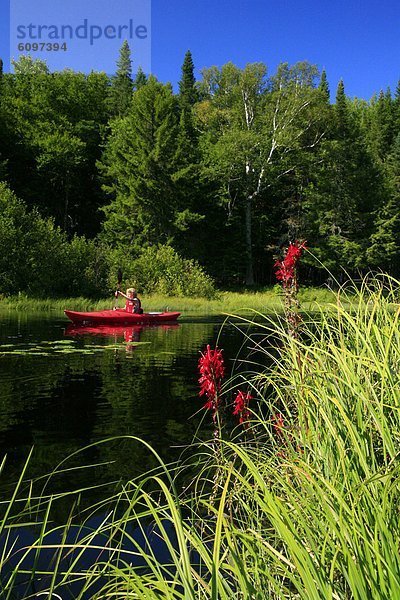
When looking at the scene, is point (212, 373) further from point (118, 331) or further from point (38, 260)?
point (38, 260)

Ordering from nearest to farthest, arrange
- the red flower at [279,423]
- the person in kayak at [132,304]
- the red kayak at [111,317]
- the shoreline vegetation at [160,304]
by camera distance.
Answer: the red flower at [279,423], the red kayak at [111,317], the person in kayak at [132,304], the shoreline vegetation at [160,304]

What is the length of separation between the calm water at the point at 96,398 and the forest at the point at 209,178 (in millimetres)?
20023

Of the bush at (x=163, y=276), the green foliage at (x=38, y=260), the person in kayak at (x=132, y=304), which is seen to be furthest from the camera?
the bush at (x=163, y=276)

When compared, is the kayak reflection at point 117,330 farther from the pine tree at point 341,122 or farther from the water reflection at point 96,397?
the pine tree at point 341,122

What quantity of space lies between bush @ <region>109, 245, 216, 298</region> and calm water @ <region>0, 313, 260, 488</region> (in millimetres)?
17000

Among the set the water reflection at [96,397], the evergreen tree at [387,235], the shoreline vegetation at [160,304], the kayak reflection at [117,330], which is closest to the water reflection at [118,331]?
the kayak reflection at [117,330]

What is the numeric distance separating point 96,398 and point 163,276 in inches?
1088

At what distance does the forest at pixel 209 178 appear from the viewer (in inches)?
1711

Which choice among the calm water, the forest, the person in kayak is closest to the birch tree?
the forest

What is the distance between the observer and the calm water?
22.4 feet

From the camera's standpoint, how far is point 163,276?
37438 mm

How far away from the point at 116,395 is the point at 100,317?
38.6 ft

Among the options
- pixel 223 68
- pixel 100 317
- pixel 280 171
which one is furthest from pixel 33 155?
pixel 100 317

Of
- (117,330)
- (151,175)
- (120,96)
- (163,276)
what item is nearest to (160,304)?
(163,276)
